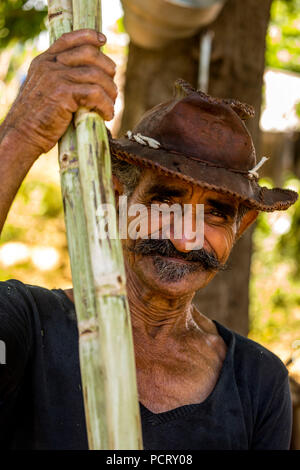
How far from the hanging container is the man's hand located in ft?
7.80

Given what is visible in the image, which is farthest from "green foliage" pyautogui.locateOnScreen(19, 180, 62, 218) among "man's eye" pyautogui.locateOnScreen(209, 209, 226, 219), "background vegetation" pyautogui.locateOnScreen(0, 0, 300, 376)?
"man's eye" pyautogui.locateOnScreen(209, 209, 226, 219)

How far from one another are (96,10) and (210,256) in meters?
0.96

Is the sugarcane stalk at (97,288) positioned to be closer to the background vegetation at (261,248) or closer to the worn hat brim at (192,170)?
the worn hat brim at (192,170)

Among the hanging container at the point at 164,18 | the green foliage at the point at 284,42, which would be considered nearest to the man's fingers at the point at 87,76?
the hanging container at the point at 164,18

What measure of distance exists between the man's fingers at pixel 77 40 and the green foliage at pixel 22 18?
A: 3.77m

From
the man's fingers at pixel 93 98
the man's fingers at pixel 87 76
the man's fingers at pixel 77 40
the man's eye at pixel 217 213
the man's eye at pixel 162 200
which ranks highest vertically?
the man's fingers at pixel 77 40

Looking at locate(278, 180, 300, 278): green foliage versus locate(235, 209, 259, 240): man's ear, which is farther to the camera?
locate(278, 180, 300, 278): green foliage

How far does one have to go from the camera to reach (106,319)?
1.42m

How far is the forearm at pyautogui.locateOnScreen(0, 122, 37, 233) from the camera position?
62.8 inches

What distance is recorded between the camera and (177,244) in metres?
2.08

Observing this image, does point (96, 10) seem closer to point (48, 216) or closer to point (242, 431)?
point (242, 431)

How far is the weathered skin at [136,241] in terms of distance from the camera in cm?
157

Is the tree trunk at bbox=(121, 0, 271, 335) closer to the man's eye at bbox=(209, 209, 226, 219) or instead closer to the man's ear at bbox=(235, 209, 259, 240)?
the man's ear at bbox=(235, 209, 259, 240)
